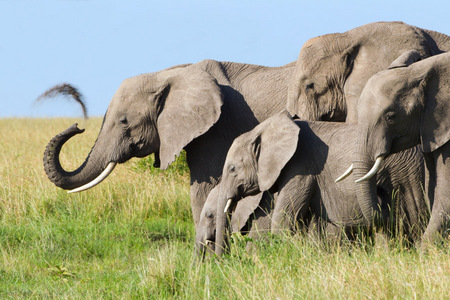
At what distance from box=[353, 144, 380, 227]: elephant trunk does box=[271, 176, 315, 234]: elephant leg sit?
0.45 meters

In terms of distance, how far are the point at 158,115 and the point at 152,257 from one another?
161 centimetres

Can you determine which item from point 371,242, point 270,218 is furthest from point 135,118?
point 371,242

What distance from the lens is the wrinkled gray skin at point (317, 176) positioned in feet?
23.7

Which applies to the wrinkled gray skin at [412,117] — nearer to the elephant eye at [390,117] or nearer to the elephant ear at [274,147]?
the elephant eye at [390,117]

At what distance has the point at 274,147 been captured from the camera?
7.28 m

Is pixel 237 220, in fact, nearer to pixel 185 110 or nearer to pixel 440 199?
pixel 185 110

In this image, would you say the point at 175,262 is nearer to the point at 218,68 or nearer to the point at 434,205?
the point at 434,205

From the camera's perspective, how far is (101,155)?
895cm

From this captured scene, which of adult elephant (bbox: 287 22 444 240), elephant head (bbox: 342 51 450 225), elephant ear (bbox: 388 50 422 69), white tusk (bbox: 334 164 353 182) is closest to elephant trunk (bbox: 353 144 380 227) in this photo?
elephant head (bbox: 342 51 450 225)

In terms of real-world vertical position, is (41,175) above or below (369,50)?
below

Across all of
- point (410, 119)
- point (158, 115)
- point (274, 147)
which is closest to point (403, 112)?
point (410, 119)

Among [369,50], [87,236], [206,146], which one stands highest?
[369,50]

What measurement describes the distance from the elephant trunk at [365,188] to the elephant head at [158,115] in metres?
2.13

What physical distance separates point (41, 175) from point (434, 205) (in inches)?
287
